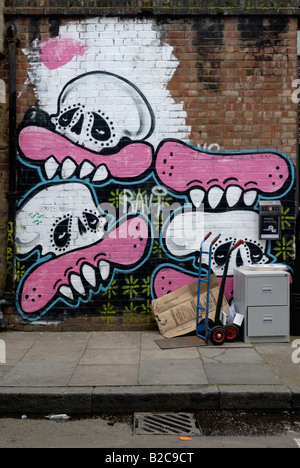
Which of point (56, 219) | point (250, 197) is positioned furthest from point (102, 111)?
point (250, 197)

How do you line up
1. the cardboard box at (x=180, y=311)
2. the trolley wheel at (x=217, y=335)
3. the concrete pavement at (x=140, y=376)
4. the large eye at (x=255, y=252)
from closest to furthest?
the concrete pavement at (x=140, y=376) → the trolley wheel at (x=217, y=335) → the cardboard box at (x=180, y=311) → the large eye at (x=255, y=252)

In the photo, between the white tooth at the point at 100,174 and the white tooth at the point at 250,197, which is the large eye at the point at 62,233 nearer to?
the white tooth at the point at 100,174

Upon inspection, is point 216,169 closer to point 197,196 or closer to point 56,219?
point 197,196

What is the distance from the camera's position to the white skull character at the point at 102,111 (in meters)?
7.28

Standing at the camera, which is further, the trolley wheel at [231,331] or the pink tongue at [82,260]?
the pink tongue at [82,260]

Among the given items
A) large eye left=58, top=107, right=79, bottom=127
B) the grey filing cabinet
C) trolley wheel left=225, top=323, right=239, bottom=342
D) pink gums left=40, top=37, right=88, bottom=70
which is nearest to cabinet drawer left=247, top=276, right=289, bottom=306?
the grey filing cabinet

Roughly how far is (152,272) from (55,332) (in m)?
1.71

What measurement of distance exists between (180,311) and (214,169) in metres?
2.18

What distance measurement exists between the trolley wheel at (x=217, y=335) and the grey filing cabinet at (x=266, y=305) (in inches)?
13.1

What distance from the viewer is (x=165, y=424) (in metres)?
4.55

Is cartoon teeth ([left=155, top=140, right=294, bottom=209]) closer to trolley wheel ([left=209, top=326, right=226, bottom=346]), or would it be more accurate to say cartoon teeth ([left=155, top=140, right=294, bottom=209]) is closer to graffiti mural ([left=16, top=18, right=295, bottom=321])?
graffiti mural ([left=16, top=18, right=295, bottom=321])

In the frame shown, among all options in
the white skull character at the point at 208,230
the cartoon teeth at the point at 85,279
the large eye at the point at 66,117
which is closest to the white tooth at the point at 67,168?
the large eye at the point at 66,117

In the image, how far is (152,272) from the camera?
288 inches

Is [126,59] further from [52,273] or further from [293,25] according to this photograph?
[52,273]
